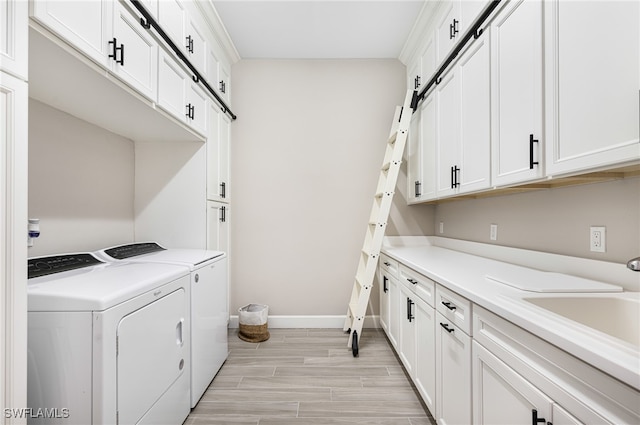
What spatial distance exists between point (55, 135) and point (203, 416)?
1811mm

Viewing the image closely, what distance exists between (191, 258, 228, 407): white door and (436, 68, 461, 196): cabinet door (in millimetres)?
1741

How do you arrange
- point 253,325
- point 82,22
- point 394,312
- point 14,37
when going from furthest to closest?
point 253,325 < point 394,312 < point 82,22 < point 14,37

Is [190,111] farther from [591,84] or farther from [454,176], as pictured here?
[591,84]

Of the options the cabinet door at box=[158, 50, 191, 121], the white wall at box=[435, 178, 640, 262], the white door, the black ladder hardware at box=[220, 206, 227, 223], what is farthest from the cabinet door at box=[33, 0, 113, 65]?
the white wall at box=[435, 178, 640, 262]

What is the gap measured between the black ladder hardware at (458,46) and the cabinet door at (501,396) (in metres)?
1.61

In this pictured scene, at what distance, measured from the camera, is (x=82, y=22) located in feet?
4.00

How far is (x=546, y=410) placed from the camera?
83cm

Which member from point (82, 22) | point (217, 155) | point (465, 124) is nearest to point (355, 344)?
point (465, 124)

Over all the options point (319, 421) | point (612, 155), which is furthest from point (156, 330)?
point (612, 155)

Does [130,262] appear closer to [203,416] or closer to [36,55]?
[203,416]

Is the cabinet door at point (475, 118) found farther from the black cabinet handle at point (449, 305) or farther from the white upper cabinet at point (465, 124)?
the black cabinet handle at point (449, 305)

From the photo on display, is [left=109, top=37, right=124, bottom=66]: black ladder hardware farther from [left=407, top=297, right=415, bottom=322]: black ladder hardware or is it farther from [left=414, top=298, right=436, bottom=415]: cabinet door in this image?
[left=407, top=297, right=415, bottom=322]: black ladder hardware

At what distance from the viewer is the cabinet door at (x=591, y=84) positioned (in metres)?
0.90

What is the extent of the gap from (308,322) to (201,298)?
148 centimetres
